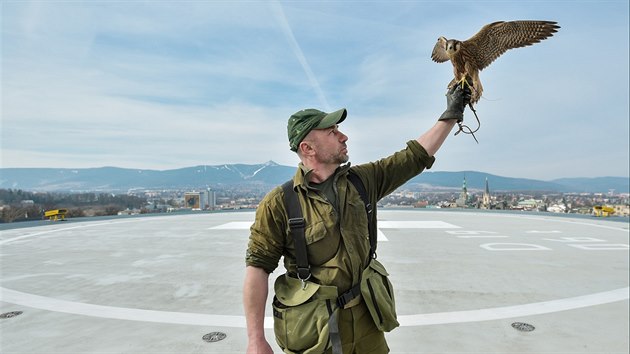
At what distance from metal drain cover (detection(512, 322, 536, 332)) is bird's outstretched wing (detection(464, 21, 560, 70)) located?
12.4ft

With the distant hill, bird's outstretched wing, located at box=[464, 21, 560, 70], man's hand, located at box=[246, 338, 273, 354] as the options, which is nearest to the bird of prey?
bird's outstretched wing, located at box=[464, 21, 560, 70]

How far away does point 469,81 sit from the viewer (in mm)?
2107

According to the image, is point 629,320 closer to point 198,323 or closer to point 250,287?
point 250,287

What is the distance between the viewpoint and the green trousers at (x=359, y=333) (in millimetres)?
1955

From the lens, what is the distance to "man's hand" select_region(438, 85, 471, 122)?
2.09m

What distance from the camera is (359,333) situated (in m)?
2.00

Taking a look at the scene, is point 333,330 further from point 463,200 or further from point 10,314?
point 463,200

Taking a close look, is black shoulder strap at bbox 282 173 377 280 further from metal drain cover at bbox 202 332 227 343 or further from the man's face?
metal drain cover at bbox 202 332 227 343

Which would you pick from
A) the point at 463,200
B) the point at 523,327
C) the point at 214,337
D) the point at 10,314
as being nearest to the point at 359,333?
the point at 214,337

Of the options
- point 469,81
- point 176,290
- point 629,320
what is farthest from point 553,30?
point 176,290

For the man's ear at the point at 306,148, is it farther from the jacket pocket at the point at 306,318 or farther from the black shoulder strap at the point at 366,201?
the jacket pocket at the point at 306,318

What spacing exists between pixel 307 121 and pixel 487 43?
126 centimetres

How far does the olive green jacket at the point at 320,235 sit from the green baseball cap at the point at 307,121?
209mm

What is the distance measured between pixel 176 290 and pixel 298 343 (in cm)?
505
